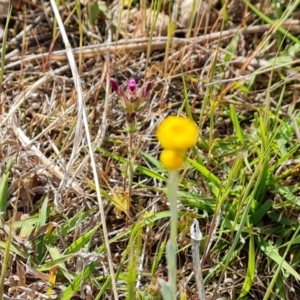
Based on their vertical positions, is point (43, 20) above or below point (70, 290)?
above

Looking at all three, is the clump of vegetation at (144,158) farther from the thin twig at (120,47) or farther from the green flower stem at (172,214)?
the green flower stem at (172,214)

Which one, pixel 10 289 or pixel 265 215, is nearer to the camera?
pixel 10 289

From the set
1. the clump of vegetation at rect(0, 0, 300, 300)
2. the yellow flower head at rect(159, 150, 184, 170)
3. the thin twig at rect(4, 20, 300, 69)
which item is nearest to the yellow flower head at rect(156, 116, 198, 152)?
the yellow flower head at rect(159, 150, 184, 170)

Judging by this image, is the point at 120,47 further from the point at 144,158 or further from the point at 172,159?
the point at 172,159

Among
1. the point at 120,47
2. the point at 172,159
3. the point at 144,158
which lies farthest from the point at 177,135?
the point at 120,47

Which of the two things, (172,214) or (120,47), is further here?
(120,47)

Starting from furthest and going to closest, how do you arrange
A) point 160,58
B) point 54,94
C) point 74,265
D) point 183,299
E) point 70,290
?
point 160,58
point 54,94
point 74,265
point 70,290
point 183,299

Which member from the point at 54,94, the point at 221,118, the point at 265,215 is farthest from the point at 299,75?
the point at 54,94

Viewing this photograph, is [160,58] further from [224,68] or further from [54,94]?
[54,94]

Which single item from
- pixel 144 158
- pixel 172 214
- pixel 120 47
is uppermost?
pixel 172 214
